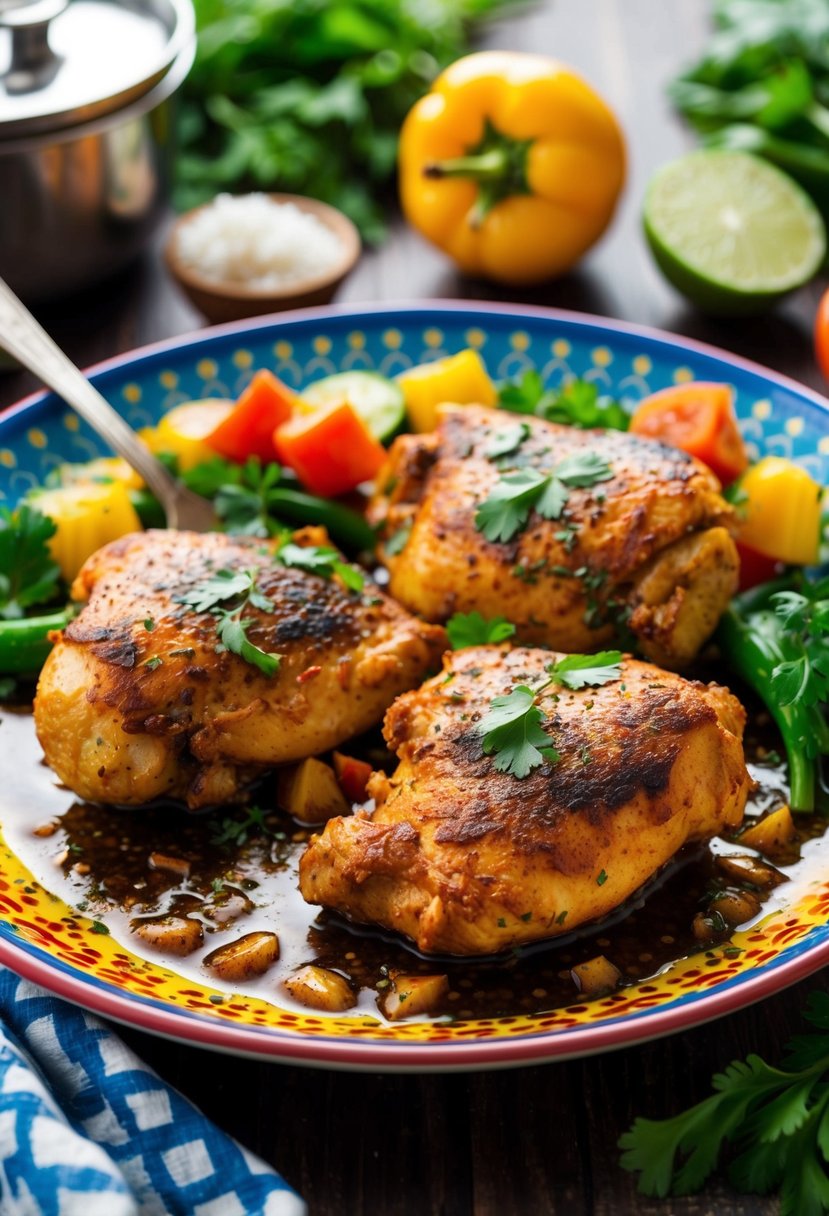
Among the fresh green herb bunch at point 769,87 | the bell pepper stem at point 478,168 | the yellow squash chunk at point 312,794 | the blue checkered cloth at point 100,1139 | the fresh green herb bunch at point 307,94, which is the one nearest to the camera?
the blue checkered cloth at point 100,1139

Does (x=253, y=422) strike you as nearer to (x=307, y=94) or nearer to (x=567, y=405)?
(x=567, y=405)

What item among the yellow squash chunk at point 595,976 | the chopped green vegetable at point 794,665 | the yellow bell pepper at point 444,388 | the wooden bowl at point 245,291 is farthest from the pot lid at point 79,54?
the yellow squash chunk at point 595,976

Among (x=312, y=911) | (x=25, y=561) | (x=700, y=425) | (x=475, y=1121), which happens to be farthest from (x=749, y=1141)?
(x=25, y=561)

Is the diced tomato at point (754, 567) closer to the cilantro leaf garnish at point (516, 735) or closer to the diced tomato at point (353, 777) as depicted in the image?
the cilantro leaf garnish at point (516, 735)

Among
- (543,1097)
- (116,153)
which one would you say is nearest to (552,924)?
(543,1097)

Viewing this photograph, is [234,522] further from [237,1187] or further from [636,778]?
[237,1187]

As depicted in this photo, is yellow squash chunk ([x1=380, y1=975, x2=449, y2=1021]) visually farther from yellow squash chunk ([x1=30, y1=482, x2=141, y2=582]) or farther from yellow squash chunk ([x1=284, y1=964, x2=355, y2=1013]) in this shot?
yellow squash chunk ([x1=30, y1=482, x2=141, y2=582])
